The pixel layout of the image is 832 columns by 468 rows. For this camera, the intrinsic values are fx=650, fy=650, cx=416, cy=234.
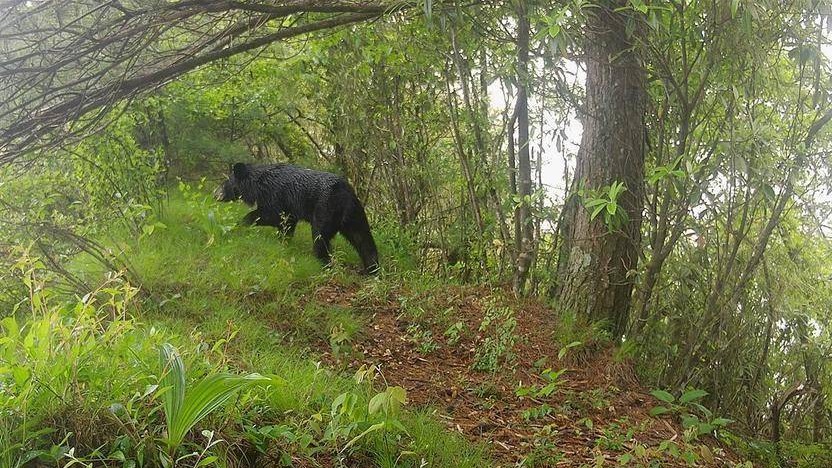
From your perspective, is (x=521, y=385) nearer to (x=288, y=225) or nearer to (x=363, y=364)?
(x=363, y=364)

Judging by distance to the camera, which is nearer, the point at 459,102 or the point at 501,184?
the point at 501,184

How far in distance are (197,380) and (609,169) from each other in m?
3.46

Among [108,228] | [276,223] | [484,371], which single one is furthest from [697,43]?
[108,228]

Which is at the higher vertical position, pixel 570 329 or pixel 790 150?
pixel 790 150

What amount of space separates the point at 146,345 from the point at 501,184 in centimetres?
419

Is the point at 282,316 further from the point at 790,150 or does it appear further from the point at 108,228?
the point at 790,150

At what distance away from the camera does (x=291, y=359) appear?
172 inches

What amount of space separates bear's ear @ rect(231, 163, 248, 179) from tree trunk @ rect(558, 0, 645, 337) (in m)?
4.39

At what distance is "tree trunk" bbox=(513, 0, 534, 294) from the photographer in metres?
5.26

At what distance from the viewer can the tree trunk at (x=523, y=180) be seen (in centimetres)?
526

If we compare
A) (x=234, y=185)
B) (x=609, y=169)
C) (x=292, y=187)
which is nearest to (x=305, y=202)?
(x=292, y=187)

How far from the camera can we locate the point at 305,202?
748 cm

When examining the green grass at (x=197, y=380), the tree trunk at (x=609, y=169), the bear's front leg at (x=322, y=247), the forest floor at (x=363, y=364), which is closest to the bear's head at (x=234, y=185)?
the forest floor at (x=363, y=364)

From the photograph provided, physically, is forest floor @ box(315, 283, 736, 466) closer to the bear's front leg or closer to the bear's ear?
the bear's front leg
